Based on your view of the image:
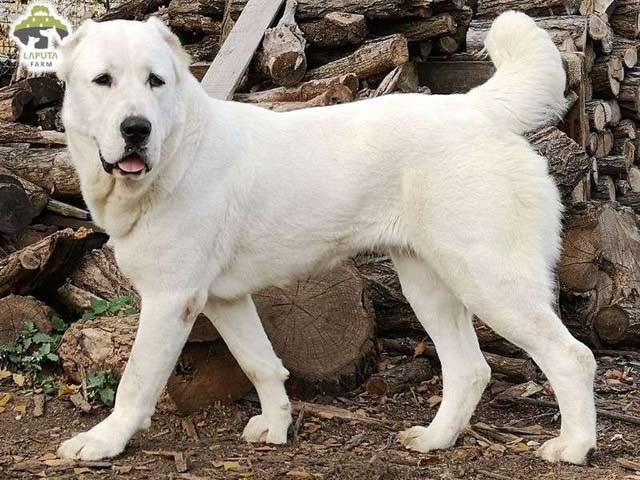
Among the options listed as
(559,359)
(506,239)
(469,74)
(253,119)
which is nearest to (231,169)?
(253,119)

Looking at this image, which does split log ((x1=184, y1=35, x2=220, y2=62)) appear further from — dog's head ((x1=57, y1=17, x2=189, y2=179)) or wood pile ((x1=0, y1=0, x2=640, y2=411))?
dog's head ((x1=57, y1=17, x2=189, y2=179))

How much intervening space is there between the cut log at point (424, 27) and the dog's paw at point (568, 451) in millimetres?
3220

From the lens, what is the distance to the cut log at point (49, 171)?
5840 millimetres

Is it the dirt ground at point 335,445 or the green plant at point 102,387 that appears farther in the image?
the green plant at point 102,387

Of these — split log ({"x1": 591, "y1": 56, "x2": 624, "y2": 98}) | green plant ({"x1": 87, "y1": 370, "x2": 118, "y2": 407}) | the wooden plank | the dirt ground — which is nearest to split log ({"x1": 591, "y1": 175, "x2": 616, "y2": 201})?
split log ({"x1": 591, "y1": 56, "x2": 624, "y2": 98})

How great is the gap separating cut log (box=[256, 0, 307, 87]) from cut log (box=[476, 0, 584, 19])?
2.37 metres

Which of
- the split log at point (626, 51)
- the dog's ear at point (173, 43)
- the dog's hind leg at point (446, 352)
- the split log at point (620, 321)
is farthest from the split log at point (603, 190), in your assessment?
the dog's ear at point (173, 43)

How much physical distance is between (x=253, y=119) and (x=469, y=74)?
2.75m

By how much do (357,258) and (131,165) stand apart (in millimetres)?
2023

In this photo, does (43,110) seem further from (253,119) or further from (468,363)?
(468,363)

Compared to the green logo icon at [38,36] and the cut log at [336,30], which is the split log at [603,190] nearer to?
the cut log at [336,30]

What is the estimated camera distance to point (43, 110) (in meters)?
6.49

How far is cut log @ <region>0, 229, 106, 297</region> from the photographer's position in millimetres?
4719

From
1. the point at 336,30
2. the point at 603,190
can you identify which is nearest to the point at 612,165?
the point at 603,190
